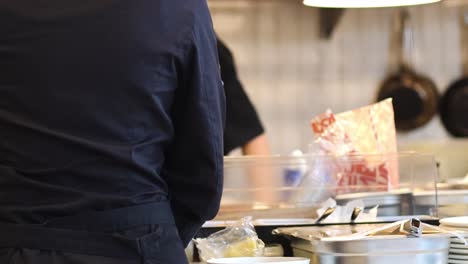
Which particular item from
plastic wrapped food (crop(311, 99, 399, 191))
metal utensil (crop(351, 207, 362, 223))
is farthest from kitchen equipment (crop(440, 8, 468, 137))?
metal utensil (crop(351, 207, 362, 223))

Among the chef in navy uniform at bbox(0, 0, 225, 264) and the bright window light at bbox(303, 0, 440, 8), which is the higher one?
the bright window light at bbox(303, 0, 440, 8)

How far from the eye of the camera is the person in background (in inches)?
131

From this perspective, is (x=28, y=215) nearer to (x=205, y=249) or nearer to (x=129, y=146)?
(x=129, y=146)

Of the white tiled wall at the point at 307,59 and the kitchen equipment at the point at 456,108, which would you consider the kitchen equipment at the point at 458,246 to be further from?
the kitchen equipment at the point at 456,108

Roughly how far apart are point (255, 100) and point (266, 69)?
8.2 inches

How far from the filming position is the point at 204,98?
1502 mm

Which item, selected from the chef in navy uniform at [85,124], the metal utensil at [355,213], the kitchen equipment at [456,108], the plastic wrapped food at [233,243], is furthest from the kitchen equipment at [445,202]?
the kitchen equipment at [456,108]

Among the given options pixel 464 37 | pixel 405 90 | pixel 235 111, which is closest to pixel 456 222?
pixel 235 111

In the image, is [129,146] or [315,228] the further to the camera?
[315,228]

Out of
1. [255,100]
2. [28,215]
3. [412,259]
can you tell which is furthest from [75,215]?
[255,100]

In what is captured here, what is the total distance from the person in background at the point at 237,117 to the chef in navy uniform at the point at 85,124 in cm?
184

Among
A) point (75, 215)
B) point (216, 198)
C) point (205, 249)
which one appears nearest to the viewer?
point (75, 215)

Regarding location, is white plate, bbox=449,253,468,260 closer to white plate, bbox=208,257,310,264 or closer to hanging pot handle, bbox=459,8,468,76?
white plate, bbox=208,257,310,264

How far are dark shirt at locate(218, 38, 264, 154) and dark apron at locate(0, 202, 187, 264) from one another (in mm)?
1867
